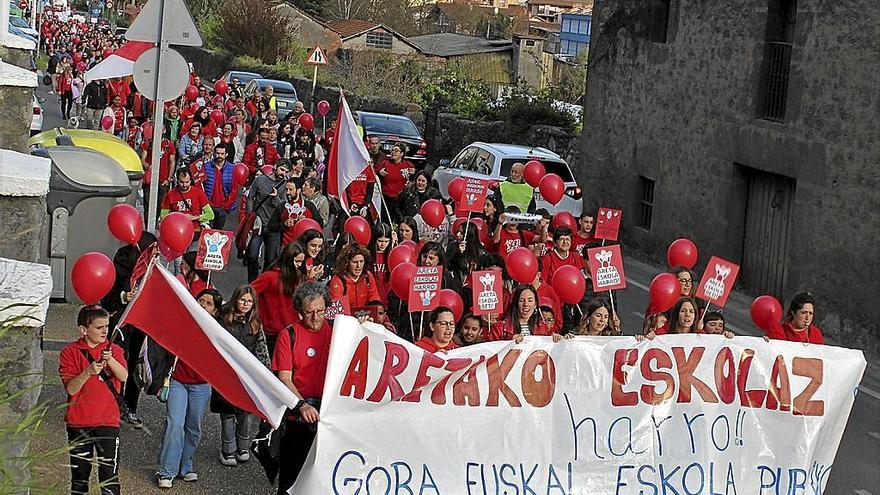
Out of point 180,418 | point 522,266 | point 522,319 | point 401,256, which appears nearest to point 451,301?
point 522,319

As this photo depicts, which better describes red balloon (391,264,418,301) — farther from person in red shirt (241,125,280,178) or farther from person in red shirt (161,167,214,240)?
person in red shirt (241,125,280,178)

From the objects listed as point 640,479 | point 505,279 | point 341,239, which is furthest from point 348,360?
point 341,239

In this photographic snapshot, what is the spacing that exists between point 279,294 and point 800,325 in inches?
144

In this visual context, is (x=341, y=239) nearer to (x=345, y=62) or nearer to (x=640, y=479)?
(x=640, y=479)

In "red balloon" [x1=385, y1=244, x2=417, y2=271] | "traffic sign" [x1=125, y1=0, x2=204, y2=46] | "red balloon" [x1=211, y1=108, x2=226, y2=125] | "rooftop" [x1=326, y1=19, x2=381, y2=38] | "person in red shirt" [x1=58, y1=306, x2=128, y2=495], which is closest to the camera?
"person in red shirt" [x1=58, y1=306, x2=128, y2=495]

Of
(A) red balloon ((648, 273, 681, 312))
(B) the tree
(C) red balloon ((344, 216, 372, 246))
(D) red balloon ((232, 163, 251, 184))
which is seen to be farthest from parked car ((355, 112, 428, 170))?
(B) the tree

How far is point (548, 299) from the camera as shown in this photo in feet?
33.9

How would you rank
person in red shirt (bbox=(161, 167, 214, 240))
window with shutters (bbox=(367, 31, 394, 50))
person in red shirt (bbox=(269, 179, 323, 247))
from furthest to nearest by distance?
window with shutters (bbox=(367, 31, 394, 50))
person in red shirt (bbox=(161, 167, 214, 240))
person in red shirt (bbox=(269, 179, 323, 247))

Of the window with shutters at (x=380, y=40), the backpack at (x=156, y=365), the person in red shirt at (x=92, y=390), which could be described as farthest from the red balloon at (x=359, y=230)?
the window with shutters at (x=380, y=40)

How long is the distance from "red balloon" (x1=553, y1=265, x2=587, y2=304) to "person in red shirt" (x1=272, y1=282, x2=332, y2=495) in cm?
277

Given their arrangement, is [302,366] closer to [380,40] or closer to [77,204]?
[77,204]

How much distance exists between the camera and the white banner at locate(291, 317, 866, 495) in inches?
296

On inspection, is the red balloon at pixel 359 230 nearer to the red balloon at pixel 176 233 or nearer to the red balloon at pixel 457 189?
the red balloon at pixel 176 233

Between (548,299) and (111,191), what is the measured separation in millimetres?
5080
